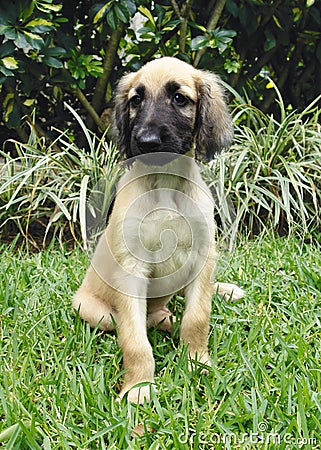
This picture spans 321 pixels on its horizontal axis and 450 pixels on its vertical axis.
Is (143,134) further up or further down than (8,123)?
further up

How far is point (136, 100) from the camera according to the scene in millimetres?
2467

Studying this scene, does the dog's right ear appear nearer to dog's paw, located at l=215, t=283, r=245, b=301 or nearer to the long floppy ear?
the long floppy ear

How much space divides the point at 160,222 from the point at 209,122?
0.53 m

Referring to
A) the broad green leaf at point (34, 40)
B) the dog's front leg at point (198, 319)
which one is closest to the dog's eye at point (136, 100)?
the dog's front leg at point (198, 319)

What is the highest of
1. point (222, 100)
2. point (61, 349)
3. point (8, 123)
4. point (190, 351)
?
point (222, 100)

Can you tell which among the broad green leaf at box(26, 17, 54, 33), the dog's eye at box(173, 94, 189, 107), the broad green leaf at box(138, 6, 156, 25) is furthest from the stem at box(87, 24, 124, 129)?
the dog's eye at box(173, 94, 189, 107)

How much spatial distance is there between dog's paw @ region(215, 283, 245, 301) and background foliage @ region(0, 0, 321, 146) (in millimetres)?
2151

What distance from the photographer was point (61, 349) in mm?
2432

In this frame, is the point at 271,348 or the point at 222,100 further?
the point at 222,100

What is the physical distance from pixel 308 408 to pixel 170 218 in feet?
2.98

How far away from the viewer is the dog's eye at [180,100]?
2.40 metres

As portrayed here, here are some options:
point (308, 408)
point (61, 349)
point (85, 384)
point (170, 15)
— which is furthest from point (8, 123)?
point (308, 408)

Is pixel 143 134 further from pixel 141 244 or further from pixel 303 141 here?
pixel 303 141

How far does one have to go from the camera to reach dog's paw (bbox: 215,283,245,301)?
2.95 m
